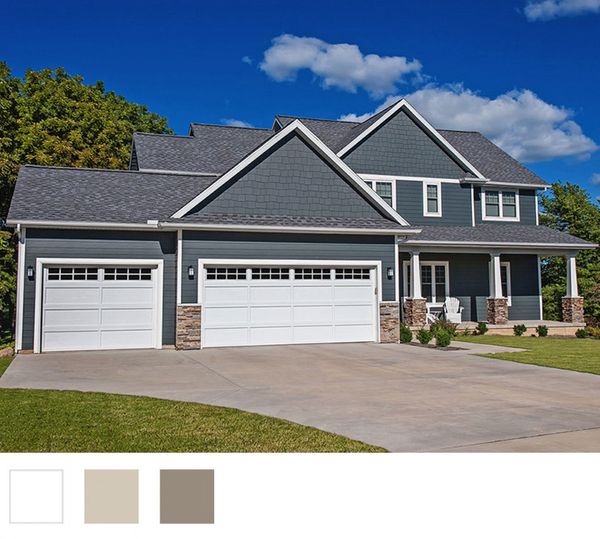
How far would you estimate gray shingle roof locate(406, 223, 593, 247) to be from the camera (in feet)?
72.9

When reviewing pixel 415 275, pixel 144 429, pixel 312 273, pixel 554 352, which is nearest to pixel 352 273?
pixel 312 273

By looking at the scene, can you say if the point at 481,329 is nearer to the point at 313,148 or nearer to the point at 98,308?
the point at 313,148

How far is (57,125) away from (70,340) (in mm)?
21103

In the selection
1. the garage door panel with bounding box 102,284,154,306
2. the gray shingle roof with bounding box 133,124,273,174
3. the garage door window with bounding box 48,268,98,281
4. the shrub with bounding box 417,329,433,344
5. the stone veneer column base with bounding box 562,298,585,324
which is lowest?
the shrub with bounding box 417,329,433,344

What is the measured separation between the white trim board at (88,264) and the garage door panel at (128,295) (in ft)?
0.81

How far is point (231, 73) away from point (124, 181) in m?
10.6

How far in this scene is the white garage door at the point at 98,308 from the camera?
51.0 feet

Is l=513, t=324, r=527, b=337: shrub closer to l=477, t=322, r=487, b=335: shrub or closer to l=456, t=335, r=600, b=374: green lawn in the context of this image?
l=456, t=335, r=600, b=374: green lawn

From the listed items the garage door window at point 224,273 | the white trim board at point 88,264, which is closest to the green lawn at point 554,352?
the garage door window at point 224,273

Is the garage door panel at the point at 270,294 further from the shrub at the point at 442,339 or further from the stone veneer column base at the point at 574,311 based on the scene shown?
the stone veneer column base at the point at 574,311

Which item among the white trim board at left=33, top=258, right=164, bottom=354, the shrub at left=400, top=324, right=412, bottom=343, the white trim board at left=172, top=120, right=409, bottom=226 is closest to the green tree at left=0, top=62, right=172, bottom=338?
the white trim board at left=33, top=258, right=164, bottom=354

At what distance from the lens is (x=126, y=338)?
16203 mm
